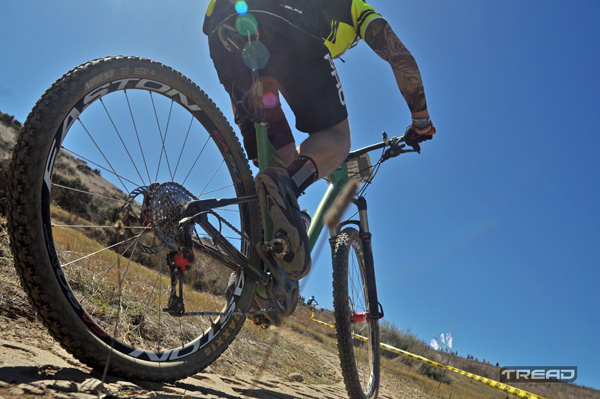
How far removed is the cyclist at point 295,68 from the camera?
6.97 ft

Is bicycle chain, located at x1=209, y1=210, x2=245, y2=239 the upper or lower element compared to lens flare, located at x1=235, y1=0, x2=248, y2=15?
lower

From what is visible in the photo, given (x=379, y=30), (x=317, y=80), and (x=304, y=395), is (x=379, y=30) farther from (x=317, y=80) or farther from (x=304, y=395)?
(x=304, y=395)

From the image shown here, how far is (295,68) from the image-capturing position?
2.22m

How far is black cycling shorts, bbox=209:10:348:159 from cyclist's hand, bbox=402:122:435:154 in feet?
2.75

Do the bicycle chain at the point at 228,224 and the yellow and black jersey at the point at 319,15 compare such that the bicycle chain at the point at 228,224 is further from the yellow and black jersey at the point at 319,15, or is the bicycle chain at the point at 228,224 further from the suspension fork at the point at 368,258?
the suspension fork at the point at 368,258

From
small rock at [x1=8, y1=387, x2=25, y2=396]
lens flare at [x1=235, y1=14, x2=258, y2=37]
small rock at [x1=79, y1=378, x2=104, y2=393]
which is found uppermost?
lens flare at [x1=235, y1=14, x2=258, y2=37]

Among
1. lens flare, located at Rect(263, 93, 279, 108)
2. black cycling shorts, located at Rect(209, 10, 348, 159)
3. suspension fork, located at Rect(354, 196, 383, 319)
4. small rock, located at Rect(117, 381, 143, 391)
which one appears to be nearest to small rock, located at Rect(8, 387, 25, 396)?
small rock, located at Rect(117, 381, 143, 391)

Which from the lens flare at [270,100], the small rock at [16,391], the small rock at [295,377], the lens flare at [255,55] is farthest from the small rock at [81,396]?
the small rock at [295,377]

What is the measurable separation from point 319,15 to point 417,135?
1.18 m

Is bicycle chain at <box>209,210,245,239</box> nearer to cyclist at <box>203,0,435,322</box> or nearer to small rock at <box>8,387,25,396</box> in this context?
cyclist at <box>203,0,435,322</box>

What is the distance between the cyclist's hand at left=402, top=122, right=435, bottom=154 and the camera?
3031 millimetres

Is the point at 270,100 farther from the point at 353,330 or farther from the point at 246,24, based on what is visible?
the point at 353,330

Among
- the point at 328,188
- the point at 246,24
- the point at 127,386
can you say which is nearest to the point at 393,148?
the point at 328,188

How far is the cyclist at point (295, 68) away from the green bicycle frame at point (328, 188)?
0.11 metres
